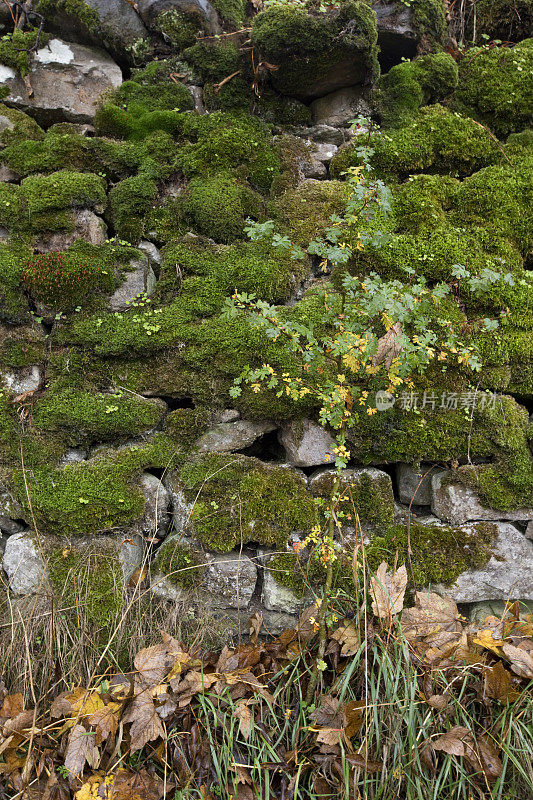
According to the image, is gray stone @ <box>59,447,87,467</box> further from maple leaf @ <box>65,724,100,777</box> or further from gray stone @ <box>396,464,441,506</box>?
gray stone @ <box>396,464,441,506</box>

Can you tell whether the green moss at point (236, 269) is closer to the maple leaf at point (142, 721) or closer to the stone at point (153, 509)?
the stone at point (153, 509)

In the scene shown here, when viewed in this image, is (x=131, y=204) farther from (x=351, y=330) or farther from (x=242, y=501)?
(x=242, y=501)

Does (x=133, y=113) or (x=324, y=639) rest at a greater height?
(x=133, y=113)

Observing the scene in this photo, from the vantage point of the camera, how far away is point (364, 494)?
2.63 m

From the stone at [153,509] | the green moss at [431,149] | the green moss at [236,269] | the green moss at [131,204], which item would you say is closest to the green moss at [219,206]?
the green moss at [236,269]

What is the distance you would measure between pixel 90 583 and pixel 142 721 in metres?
0.70

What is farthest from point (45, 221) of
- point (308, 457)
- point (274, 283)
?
point (308, 457)

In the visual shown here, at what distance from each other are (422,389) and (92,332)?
1.79 m

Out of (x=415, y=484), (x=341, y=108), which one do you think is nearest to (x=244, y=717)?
(x=415, y=484)

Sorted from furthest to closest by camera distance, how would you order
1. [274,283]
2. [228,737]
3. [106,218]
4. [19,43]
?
[19,43] < [106,218] < [274,283] < [228,737]

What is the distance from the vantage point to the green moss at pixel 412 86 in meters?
3.38

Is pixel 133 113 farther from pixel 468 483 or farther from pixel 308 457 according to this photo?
pixel 468 483

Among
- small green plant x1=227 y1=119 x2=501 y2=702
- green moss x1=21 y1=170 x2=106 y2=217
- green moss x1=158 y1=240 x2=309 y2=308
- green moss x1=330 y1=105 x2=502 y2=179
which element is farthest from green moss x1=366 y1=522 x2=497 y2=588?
green moss x1=21 y1=170 x2=106 y2=217

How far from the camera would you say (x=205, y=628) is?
2383 mm
